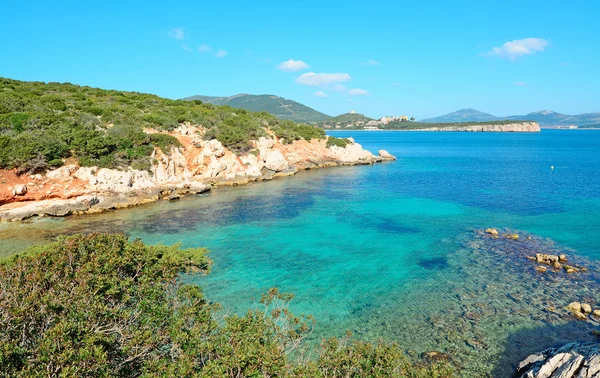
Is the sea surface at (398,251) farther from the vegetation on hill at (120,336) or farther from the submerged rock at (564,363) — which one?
the vegetation on hill at (120,336)

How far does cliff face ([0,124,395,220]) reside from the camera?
99.9 ft

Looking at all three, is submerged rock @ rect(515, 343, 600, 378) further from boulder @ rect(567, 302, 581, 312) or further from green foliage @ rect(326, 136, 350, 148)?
green foliage @ rect(326, 136, 350, 148)

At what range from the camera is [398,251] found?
23484 mm

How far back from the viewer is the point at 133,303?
10023 mm

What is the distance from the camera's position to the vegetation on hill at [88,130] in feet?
106

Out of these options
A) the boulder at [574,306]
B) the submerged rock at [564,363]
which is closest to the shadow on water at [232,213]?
the boulder at [574,306]

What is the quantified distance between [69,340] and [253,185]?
40.0m

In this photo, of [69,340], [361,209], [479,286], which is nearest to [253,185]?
[361,209]

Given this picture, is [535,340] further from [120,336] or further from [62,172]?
[62,172]

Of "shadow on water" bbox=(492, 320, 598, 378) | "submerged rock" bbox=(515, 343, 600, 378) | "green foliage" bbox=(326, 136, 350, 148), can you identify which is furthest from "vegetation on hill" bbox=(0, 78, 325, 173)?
"submerged rock" bbox=(515, 343, 600, 378)

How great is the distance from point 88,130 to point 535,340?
41.1 meters

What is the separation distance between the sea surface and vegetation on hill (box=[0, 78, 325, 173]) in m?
7.47

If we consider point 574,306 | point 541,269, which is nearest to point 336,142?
point 541,269

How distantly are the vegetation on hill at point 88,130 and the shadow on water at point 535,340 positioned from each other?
36.0m
